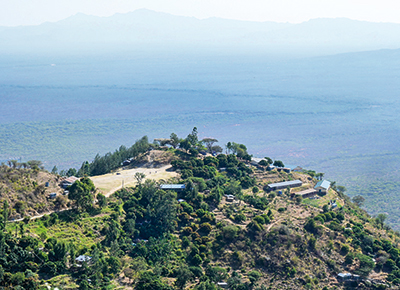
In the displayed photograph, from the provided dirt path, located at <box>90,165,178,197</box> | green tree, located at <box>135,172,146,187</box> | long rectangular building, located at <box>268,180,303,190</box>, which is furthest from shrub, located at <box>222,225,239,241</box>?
long rectangular building, located at <box>268,180,303,190</box>

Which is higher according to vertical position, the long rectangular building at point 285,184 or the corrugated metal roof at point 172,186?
the corrugated metal roof at point 172,186

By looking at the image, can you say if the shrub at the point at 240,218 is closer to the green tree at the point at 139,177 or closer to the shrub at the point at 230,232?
the shrub at the point at 230,232

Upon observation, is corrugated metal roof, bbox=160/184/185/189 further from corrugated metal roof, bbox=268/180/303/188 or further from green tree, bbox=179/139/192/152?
green tree, bbox=179/139/192/152

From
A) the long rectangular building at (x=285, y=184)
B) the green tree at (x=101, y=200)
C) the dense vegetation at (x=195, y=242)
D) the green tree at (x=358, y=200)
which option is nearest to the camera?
the dense vegetation at (x=195, y=242)

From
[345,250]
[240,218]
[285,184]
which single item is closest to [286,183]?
[285,184]

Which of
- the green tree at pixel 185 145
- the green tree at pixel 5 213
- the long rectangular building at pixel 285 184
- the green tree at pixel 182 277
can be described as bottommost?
the green tree at pixel 182 277

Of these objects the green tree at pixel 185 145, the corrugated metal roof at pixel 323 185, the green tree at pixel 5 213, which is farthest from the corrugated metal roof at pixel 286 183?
the green tree at pixel 5 213

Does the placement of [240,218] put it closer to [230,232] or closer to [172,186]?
[230,232]
